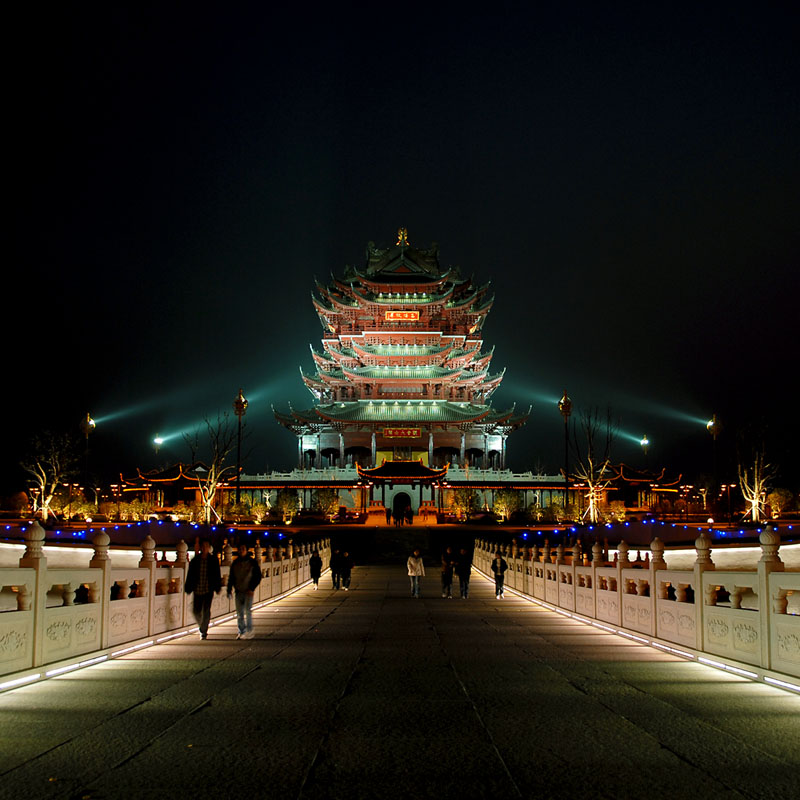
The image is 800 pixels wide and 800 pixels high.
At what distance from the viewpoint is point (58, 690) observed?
9.02m

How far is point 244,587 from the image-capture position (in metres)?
15.2

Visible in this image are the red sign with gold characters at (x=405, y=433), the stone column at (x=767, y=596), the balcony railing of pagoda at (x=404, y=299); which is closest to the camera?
the stone column at (x=767, y=596)

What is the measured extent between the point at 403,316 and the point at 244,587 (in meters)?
62.6

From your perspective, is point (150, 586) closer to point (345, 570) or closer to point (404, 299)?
point (345, 570)

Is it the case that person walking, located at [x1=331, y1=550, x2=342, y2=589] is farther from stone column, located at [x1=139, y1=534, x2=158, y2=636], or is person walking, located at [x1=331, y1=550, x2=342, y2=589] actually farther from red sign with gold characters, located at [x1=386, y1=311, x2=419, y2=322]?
red sign with gold characters, located at [x1=386, y1=311, x2=419, y2=322]

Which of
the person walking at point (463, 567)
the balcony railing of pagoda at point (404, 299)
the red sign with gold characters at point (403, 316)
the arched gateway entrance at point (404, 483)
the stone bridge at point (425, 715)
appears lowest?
the stone bridge at point (425, 715)

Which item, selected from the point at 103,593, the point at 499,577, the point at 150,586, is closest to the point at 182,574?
the point at 150,586

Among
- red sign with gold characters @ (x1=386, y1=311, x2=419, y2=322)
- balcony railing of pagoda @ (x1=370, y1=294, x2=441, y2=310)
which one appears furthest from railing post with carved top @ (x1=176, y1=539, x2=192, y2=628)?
balcony railing of pagoda @ (x1=370, y1=294, x2=441, y2=310)

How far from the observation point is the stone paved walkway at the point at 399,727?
5.73 metres

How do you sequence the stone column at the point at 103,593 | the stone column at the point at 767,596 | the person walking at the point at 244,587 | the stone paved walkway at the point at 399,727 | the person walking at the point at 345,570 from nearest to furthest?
the stone paved walkway at the point at 399,727
the stone column at the point at 767,596
the stone column at the point at 103,593
the person walking at the point at 244,587
the person walking at the point at 345,570

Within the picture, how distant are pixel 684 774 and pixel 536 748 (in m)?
1.15

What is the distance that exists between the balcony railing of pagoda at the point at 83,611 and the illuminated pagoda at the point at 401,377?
2255 inches

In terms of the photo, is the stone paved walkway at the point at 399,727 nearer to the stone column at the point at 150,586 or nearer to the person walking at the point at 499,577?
the stone column at the point at 150,586

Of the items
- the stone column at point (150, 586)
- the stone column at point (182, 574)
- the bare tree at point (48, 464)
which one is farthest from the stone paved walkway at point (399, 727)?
the bare tree at point (48, 464)
